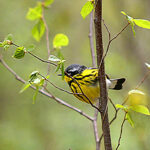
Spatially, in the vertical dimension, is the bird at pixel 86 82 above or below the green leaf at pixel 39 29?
below

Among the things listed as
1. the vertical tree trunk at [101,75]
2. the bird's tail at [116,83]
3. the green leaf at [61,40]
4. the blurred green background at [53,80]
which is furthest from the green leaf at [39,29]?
the blurred green background at [53,80]

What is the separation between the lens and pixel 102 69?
1.66 meters

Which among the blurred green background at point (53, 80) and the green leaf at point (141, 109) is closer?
the green leaf at point (141, 109)

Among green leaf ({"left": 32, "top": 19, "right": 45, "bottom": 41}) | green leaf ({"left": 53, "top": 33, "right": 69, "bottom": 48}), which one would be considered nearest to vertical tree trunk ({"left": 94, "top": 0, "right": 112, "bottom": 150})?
green leaf ({"left": 53, "top": 33, "right": 69, "bottom": 48})

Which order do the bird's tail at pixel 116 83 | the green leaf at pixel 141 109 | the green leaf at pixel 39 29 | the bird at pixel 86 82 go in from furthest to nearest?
the bird's tail at pixel 116 83 → the bird at pixel 86 82 → the green leaf at pixel 39 29 → the green leaf at pixel 141 109

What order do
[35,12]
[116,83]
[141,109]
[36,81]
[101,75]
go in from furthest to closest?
1. [116,83]
2. [35,12]
3. [101,75]
4. [141,109]
5. [36,81]

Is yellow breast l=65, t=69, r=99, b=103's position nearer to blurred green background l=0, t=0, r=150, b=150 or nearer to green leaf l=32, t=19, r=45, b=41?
green leaf l=32, t=19, r=45, b=41

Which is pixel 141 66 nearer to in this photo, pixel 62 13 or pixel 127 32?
pixel 127 32

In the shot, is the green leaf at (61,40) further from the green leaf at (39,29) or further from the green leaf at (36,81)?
the green leaf at (36,81)

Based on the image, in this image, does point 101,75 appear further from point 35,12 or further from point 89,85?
point 89,85

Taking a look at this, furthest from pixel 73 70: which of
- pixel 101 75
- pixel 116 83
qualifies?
pixel 101 75

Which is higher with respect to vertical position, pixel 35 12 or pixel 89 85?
pixel 35 12

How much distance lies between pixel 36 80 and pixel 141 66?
134 inches

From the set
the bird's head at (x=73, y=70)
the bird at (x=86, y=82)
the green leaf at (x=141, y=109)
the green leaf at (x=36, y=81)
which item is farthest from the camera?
the bird's head at (x=73, y=70)
